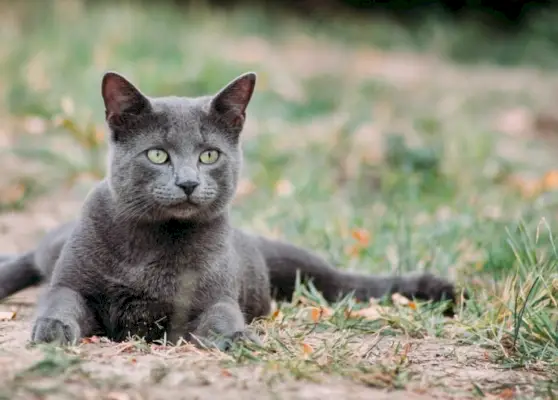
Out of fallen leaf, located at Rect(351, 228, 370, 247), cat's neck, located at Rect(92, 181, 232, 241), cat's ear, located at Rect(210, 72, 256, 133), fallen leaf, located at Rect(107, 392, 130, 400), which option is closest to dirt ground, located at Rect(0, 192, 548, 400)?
fallen leaf, located at Rect(107, 392, 130, 400)

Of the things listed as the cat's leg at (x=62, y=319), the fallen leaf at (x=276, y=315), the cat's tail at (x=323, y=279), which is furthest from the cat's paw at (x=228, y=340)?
the cat's tail at (x=323, y=279)

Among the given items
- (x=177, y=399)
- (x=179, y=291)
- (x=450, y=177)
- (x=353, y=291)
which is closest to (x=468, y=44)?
(x=450, y=177)

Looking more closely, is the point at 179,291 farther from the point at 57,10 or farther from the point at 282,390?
the point at 57,10

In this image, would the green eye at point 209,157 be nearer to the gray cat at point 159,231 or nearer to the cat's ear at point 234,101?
the gray cat at point 159,231

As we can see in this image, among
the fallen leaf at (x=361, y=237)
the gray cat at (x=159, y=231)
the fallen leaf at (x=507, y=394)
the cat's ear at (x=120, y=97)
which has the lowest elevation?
the fallen leaf at (x=507, y=394)

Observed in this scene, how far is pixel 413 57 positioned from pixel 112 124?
7.87 metres

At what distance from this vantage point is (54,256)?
3.70 meters

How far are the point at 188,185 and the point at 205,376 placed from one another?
27.4 inches

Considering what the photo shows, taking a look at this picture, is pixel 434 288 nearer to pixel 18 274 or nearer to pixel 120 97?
pixel 120 97

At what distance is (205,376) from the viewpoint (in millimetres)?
2639

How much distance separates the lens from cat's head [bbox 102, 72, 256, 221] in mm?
3119

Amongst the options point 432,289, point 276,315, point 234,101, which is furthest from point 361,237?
point 234,101

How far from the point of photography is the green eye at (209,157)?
3238mm

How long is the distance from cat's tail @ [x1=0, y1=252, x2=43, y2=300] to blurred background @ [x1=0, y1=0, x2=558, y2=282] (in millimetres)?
655
